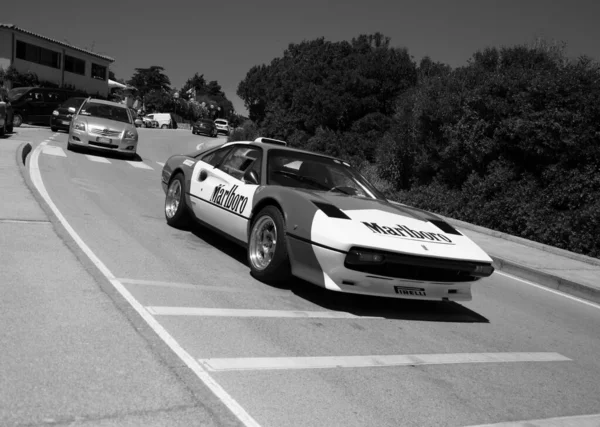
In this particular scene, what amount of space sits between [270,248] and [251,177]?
3.54 feet

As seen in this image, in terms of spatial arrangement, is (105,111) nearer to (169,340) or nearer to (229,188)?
(229,188)

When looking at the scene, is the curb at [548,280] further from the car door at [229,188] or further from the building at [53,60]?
the building at [53,60]

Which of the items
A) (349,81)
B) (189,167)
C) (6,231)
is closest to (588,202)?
(189,167)

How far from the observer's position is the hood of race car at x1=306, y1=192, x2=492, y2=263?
537 cm

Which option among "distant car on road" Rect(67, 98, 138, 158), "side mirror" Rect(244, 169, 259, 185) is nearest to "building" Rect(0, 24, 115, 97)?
"distant car on road" Rect(67, 98, 138, 158)

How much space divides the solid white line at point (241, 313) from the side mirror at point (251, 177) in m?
1.85

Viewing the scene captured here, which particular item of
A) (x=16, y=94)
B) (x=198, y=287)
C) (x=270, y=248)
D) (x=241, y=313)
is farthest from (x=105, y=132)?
(x=16, y=94)

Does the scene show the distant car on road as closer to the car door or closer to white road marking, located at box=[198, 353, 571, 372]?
the car door

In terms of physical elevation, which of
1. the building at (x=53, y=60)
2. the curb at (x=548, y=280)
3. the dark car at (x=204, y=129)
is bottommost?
the curb at (x=548, y=280)

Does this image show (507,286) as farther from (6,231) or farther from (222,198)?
(6,231)

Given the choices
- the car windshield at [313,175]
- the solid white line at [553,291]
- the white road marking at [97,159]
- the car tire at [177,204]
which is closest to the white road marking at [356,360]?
the car windshield at [313,175]

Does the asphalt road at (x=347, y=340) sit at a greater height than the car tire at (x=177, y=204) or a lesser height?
lesser

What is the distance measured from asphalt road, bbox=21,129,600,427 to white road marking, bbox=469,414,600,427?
0.26 feet

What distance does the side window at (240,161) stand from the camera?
7145 mm
